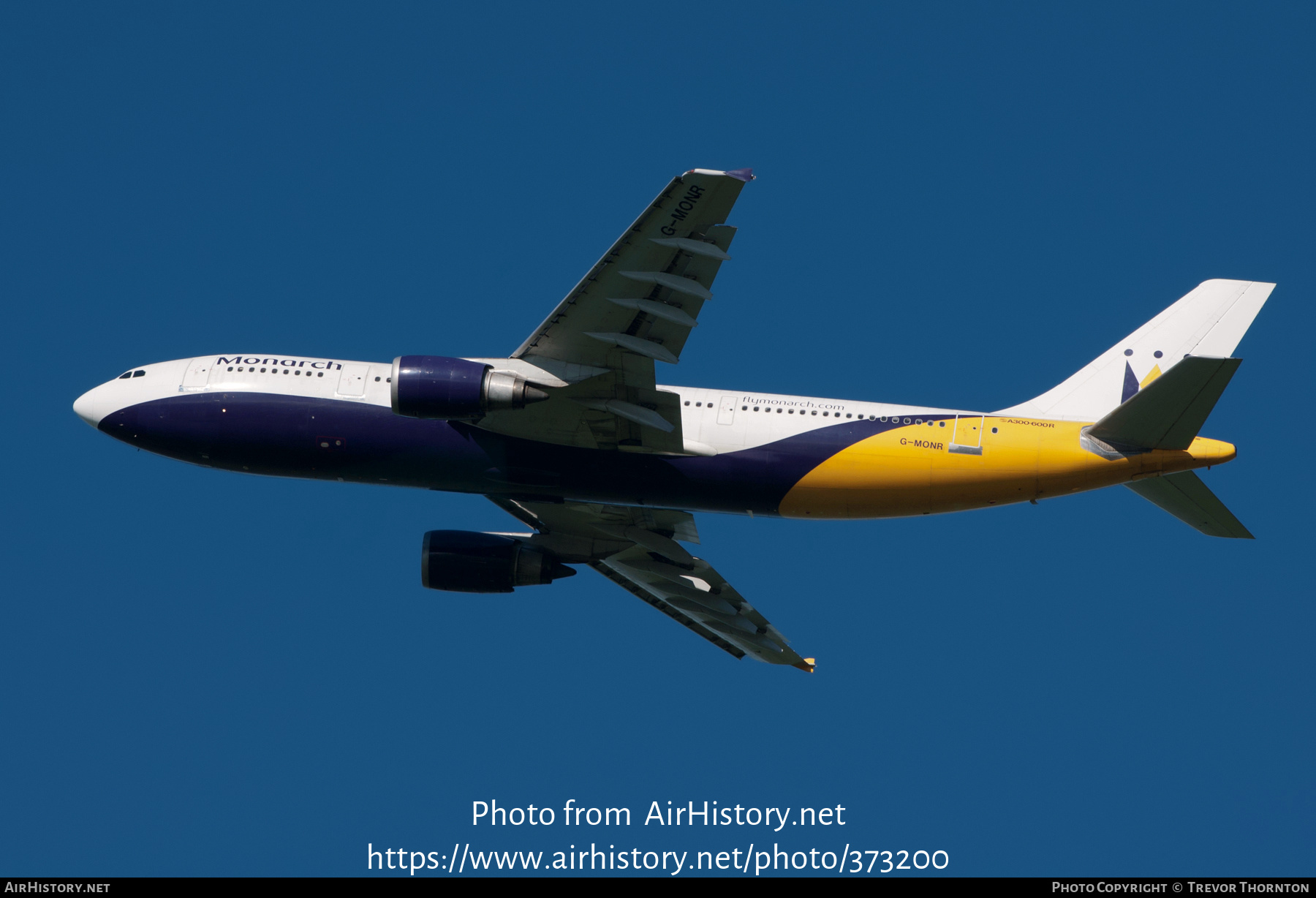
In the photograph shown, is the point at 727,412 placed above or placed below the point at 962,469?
above

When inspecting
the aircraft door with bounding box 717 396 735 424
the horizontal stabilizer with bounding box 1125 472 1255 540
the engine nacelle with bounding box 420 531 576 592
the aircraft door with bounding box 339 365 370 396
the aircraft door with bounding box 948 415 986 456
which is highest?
the aircraft door with bounding box 339 365 370 396

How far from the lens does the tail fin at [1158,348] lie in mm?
38500

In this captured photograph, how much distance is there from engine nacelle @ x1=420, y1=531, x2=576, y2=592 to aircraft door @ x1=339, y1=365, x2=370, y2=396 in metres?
6.73

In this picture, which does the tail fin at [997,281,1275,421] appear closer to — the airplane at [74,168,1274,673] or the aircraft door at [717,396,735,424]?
the airplane at [74,168,1274,673]

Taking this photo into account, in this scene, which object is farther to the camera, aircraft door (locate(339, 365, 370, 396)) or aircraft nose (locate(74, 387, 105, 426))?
aircraft nose (locate(74, 387, 105, 426))

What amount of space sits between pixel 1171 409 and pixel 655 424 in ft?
42.2

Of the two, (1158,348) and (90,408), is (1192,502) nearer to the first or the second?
(1158,348)

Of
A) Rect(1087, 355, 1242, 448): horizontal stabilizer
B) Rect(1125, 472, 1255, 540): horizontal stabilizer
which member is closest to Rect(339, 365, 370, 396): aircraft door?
Rect(1087, 355, 1242, 448): horizontal stabilizer

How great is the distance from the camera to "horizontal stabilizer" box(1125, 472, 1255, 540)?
3659 centimetres

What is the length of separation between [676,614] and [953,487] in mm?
12725

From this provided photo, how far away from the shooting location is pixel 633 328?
34594 millimetres

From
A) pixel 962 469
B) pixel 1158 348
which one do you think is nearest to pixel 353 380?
pixel 962 469

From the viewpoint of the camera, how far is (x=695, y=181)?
31328 millimetres

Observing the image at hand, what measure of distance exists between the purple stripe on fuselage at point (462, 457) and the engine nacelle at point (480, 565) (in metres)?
4.66
